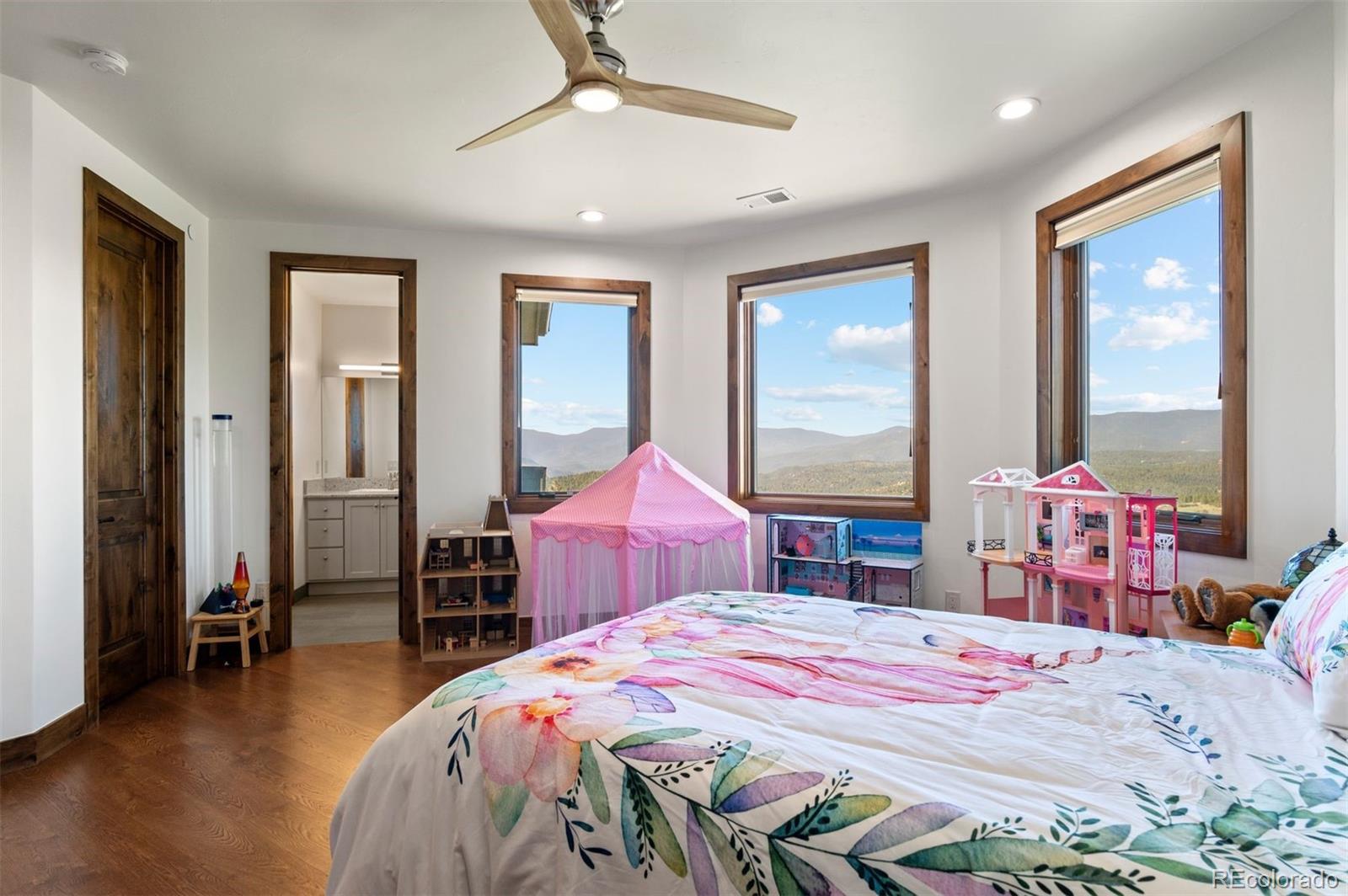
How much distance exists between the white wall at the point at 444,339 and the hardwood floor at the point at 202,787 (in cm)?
115

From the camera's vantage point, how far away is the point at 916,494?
417 centimetres

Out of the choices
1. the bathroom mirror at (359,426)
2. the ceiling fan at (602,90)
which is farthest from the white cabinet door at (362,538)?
the ceiling fan at (602,90)

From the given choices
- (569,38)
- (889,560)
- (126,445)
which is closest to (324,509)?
(126,445)

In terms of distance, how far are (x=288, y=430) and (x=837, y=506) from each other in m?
3.52

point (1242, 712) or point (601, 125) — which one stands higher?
point (601, 125)

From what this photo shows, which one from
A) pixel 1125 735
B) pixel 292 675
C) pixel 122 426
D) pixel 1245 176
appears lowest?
pixel 292 675

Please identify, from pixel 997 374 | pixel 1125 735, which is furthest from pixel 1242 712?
pixel 997 374

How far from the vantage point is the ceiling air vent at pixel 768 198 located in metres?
3.94

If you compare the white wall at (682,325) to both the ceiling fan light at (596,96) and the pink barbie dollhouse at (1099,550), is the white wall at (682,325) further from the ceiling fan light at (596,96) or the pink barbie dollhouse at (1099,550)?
the ceiling fan light at (596,96)

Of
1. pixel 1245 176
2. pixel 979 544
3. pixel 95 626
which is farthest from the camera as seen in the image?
pixel 979 544

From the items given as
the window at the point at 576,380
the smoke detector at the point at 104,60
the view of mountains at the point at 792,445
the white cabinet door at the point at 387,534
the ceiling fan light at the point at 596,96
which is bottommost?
the white cabinet door at the point at 387,534

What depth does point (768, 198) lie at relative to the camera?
402 cm

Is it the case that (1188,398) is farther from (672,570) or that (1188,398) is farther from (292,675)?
(292,675)

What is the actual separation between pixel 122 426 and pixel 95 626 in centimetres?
98
